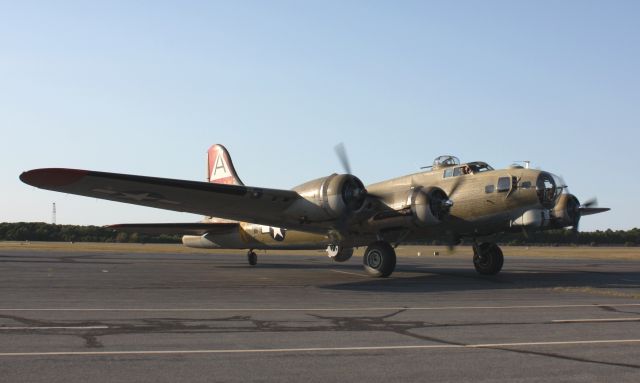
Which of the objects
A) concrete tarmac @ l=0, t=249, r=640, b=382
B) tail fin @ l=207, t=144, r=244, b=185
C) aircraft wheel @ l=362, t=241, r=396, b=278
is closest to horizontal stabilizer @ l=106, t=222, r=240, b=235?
tail fin @ l=207, t=144, r=244, b=185

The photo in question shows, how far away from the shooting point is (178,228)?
30.1 meters

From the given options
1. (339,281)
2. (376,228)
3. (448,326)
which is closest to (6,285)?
(339,281)

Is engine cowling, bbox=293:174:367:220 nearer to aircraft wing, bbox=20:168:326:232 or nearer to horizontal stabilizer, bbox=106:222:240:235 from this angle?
aircraft wing, bbox=20:168:326:232

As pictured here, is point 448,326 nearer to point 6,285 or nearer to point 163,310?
point 163,310

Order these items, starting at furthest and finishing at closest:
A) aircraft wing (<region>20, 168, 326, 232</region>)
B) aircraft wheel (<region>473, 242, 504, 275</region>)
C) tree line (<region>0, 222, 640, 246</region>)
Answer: tree line (<region>0, 222, 640, 246</region>) < aircraft wheel (<region>473, 242, 504, 275</region>) < aircraft wing (<region>20, 168, 326, 232</region>)

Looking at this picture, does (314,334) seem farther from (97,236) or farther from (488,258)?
(97,236)

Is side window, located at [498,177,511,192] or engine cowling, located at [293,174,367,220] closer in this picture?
engine cowling, located at [293,174,367,220]

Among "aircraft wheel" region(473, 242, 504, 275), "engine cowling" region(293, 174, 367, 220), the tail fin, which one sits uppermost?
the tail fin

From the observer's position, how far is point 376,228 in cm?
2355

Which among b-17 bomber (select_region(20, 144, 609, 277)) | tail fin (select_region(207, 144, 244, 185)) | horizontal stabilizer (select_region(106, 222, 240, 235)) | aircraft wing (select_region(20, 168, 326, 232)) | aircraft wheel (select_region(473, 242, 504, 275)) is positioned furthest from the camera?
tail fin (select_region(207, 144, 244, 185))

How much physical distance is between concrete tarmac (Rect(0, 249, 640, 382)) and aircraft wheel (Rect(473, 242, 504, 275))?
6.97m

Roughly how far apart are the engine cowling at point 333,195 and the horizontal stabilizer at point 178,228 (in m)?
9.32

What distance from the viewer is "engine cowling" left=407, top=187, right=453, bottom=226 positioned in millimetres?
22219

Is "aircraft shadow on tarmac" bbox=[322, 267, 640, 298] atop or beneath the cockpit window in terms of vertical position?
beneath
